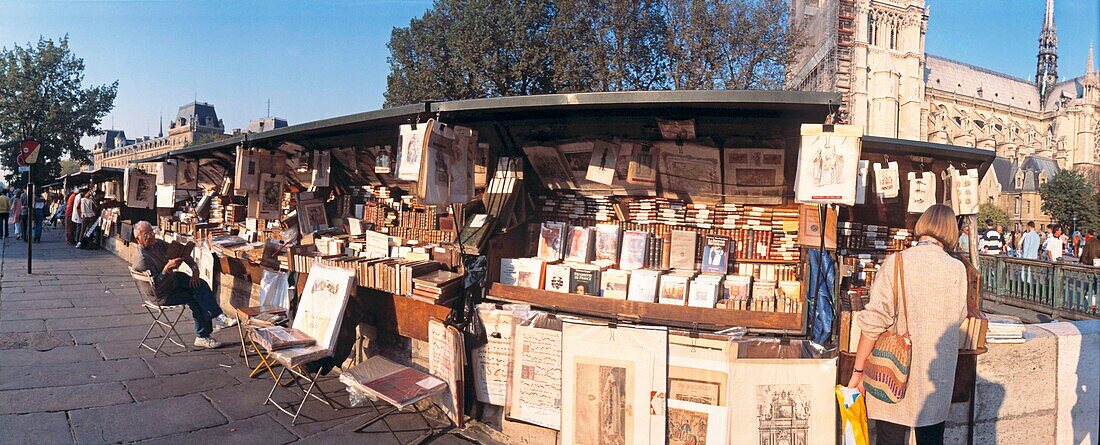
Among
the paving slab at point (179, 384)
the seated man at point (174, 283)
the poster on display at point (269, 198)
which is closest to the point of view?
the paving slab at point (179, 384)

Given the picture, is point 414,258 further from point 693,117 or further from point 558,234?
point 693,117

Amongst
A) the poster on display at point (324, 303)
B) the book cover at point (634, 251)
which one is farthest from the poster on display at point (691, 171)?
the poster on display at point (324, 303)

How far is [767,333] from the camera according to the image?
393 cm

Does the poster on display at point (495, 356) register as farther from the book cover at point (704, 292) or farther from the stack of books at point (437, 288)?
the book cover at point (704, 292)

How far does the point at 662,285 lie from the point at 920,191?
2.65 meters

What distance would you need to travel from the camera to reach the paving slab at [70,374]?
5250mm

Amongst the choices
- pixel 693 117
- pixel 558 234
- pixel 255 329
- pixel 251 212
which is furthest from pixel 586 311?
pixel 251 212

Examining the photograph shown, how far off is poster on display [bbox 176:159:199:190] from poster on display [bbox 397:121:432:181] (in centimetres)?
740

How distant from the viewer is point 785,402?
3461 mm

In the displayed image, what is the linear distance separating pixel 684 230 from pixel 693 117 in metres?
1.11

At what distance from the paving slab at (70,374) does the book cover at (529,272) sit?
380 cm

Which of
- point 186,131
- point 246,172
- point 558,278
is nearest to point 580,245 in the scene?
point 558,278

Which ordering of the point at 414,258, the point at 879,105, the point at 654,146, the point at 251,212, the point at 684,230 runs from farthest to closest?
1. the point at 879,105
2. the point at 251,212
3. the point at 414,258
4. the point at 684,230
5. the point at 654,146

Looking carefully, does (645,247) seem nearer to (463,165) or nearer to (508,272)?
(508,272)
